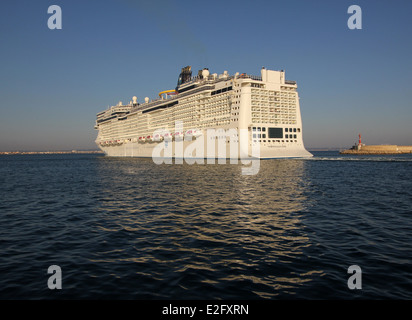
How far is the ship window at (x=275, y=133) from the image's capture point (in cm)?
6325

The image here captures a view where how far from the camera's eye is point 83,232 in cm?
1180

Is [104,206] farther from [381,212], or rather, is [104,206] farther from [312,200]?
[381,212]

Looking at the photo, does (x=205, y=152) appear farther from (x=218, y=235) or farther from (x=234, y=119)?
(x=218, y=235)

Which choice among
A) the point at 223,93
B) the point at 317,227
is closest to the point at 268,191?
the point at 317,227

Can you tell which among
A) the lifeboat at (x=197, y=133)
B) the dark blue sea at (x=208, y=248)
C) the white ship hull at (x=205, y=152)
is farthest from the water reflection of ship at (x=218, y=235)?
the lifeboat at (x=197, y=133)

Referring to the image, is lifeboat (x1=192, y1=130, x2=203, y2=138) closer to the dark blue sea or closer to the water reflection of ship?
the water reflection of ship

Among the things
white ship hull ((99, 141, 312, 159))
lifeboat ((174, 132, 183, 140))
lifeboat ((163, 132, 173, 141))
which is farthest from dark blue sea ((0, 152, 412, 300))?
lifeboat ((163, 132, 173, 141))

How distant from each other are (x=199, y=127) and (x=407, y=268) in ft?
222

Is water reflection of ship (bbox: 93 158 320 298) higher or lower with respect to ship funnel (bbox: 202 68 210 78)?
lower

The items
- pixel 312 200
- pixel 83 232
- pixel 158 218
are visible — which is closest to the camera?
pixel 83 232

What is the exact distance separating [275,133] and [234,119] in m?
9.89

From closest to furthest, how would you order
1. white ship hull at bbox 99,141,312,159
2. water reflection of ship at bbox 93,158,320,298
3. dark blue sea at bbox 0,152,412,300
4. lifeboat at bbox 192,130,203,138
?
dark blue sea at bbox 0,152,412,300 → water reflection of ship at bbox 93,158,320,298 → white ship hull at bbox 99,141,312,159 → lifeboat at bbox 192,130,203,138

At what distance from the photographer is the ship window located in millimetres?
63250

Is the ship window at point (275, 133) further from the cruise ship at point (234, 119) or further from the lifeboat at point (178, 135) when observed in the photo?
the lifeboat at point (178, 135)
